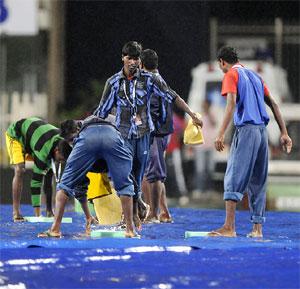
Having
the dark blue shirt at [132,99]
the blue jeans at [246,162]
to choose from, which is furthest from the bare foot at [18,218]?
the blue jeans at [246,162]

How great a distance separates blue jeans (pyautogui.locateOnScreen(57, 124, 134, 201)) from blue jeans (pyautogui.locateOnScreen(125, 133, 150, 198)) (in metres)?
0.80

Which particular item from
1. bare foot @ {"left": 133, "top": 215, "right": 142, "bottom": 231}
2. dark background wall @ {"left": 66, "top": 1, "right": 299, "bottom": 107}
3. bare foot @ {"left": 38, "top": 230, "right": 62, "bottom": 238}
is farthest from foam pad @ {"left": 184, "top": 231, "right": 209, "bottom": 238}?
dark background wall @ {"left": 66, "top": 1, "right": 299, "bottom": 107}

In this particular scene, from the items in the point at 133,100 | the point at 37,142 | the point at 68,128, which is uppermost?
the point at 133,100

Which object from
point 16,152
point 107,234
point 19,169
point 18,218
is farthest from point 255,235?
point 16,152

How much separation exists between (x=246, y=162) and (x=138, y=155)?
45.1 inches

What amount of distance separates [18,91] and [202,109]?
3.29m

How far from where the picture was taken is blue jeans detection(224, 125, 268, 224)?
9203 mm

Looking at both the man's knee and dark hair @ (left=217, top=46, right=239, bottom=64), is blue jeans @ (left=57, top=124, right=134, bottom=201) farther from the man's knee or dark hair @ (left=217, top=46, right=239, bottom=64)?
the man's knee

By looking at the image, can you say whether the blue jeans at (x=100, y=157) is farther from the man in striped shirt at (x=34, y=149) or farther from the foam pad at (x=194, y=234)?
the man in striped shirt at (x=34, y=149)

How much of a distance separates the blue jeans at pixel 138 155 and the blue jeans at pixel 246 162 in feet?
3.01

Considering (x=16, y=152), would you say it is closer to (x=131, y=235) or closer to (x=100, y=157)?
(x=100, y=157)

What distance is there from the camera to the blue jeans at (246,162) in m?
9.20

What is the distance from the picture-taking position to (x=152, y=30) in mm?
21438

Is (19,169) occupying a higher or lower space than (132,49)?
lower
